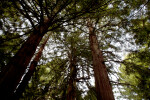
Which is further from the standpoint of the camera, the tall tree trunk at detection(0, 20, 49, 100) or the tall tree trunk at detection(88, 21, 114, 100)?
the tall tree trunk at detection(88, 21, 114, 100)

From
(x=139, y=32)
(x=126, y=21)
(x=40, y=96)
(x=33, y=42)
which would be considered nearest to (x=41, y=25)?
(x=33, y=42)

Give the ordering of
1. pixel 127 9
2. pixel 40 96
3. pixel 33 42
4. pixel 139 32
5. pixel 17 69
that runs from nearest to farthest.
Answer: pixel 17 69
pixel 33 42
pixel 40 96
pixel 127 9
pixel 139 32

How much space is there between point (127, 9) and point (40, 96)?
473 cm

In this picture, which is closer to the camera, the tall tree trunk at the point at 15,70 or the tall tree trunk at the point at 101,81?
the tall tree trunk at the point at 15,70

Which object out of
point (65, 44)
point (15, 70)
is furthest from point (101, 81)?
point (65, 44)

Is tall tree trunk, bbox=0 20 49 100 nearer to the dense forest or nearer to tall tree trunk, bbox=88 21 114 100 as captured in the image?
the dense forest

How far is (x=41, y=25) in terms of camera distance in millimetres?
2160

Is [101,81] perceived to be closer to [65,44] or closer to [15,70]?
[15,70]

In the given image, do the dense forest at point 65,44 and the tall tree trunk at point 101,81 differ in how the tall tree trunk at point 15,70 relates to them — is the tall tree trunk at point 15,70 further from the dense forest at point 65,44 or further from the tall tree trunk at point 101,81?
the tall tree trunk at point 101,81

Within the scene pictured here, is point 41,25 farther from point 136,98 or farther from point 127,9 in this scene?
point 136,98

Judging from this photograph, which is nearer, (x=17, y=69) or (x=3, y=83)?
(x=3, y=83)

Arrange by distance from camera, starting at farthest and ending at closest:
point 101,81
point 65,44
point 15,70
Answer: point 65,44 < point 101,81 < point 15,70

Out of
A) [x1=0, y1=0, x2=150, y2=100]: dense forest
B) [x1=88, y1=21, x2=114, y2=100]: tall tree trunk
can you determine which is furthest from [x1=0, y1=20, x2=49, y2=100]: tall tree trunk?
[x1=88, y1=21, x2=114, y2=100]: tall tree trunk

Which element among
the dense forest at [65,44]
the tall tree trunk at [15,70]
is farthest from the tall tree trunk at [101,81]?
the tall tree trunk at [15,70]
